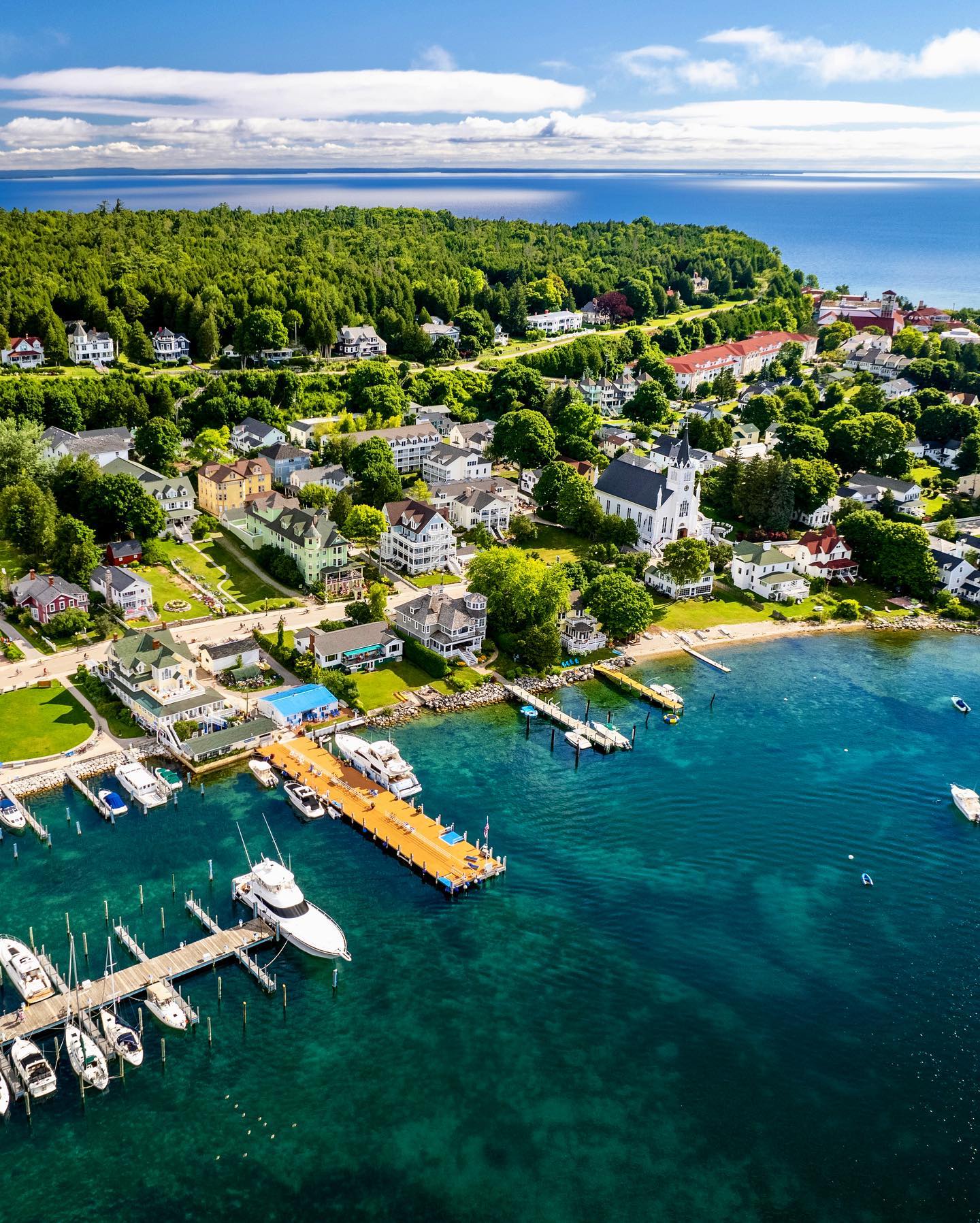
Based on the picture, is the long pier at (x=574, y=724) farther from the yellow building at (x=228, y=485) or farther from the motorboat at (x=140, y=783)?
the yellow building at (x=228, y=485)

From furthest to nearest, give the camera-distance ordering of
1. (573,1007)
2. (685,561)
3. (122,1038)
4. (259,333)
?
(259,333) < (685,561) < (573,1007) < (122,1038)

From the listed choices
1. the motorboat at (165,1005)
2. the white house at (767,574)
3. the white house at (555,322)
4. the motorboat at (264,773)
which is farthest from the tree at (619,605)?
the white house at (555,322)

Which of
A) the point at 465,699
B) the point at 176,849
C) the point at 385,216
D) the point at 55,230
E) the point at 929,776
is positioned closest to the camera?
the point at 176,849

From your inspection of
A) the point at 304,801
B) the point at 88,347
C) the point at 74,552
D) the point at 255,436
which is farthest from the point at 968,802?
the point at 88,347

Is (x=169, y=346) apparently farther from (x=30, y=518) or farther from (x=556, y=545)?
(x=556, y=545)

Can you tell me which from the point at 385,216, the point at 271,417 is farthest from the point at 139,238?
the point at 385,216

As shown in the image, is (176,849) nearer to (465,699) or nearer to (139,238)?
(465,699)

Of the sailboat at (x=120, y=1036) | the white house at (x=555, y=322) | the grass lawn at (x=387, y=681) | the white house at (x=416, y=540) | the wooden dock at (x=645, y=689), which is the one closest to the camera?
the sailboat at (x=120, y=1036)
